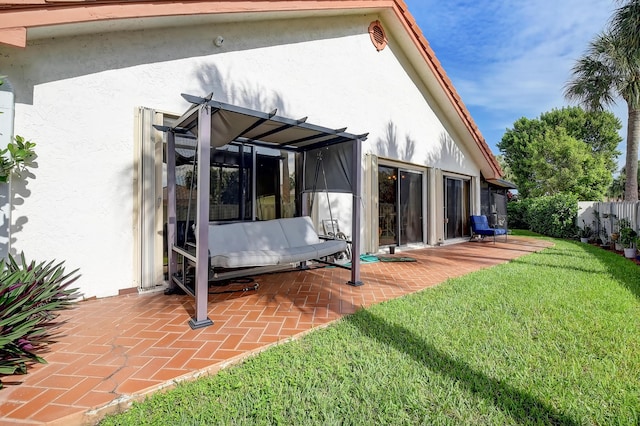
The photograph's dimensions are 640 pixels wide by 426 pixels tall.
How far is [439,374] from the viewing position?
2.18 meters

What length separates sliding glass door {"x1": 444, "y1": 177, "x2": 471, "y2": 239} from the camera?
10477 millimetres

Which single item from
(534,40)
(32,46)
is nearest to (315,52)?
(32,46)

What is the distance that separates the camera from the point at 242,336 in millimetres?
2771

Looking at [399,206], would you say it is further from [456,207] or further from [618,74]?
[618,74]

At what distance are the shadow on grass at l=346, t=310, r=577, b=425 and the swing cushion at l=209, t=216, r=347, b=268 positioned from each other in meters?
1.31

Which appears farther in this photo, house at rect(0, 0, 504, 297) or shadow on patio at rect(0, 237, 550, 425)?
house at rect(0, 0, 504, 297)

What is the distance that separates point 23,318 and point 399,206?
305 inches

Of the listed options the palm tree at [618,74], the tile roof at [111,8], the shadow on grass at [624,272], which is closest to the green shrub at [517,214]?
the palm tree at [618,74]

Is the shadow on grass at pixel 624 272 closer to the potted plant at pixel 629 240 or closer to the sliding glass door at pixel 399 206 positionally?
the potted plant at pixel 629 240

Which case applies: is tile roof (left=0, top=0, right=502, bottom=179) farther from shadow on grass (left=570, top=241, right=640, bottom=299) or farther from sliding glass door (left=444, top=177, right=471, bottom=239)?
shadow on grass (left=570, top=241, right=640, bottom=299)

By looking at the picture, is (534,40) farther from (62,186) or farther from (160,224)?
(62,186)

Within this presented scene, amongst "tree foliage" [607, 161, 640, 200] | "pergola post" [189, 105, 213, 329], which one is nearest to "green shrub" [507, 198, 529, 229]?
"pergola post" [189, 105, 213, 329]

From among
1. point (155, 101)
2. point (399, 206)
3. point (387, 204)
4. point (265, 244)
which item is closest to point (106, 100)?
point (155, 101)

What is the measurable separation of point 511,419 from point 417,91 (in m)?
8.76
